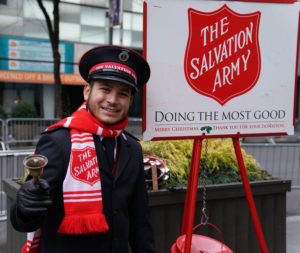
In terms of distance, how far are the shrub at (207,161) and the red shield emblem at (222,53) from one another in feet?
3.92

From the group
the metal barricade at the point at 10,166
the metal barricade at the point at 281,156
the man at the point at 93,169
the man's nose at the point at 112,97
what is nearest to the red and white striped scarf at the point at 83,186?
the man at the point at 93,169

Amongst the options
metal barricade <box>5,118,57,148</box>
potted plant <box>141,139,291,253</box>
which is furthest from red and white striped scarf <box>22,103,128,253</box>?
metal barricade <box>5,118,57,148</box>

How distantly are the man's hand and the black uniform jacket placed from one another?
0.14 m

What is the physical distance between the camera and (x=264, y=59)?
3215mm

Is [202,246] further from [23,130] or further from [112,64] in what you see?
[23,130]

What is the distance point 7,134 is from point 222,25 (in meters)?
11.9

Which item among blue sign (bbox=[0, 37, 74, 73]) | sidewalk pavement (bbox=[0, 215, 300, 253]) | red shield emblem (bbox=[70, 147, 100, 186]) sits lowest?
sidewalk pavement (bbox=[0, 215, 300, 253])

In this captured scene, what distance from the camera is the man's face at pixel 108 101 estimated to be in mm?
2273

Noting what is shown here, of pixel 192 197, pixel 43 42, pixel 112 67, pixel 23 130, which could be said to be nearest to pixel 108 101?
pixel 112 67

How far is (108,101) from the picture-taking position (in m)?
2.27

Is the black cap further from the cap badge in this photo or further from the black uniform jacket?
the black uniform jacket

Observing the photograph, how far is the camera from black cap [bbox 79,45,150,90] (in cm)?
228

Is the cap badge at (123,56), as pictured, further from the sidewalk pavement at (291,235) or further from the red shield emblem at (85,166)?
the sidewalk pavement at (291,235)

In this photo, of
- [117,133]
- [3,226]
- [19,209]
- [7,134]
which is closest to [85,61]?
[117,133]
